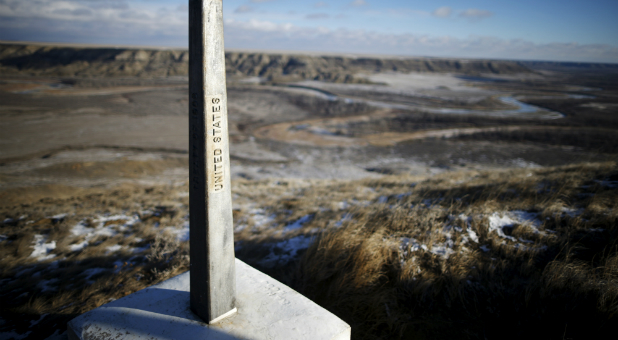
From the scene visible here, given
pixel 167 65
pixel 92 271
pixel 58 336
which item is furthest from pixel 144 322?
pixel 167 65

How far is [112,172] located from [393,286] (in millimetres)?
14188

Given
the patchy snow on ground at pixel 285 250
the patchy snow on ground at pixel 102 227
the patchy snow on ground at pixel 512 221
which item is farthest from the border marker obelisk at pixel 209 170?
the patchy snow on ground at pixel 102 227

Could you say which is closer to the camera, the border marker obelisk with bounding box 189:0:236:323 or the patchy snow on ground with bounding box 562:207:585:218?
the border marker obelisk with bounding box 189:0:236:323

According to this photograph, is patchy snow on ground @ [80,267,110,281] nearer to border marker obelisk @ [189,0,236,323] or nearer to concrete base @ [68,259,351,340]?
concrete base @ [68,259,351,340]

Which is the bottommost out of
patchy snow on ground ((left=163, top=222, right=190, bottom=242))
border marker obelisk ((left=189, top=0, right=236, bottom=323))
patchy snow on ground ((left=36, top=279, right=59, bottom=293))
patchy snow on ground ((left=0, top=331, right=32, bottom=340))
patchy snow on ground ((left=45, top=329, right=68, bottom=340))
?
patchy snow on ground ((left=36, top=279, right=59, bottom=293))

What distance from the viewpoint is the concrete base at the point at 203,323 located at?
227cm

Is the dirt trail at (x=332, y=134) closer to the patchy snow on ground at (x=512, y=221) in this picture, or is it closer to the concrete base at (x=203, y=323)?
the patchy snow on ground at (x=512, y=221)

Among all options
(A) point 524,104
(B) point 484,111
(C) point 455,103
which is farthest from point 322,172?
(A) point 524,104

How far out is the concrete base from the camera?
2.27 metres

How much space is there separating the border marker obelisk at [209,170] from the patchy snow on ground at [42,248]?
362 centimetres

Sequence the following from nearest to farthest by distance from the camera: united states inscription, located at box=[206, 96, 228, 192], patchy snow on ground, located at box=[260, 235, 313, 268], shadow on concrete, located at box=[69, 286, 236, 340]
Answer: united states inscription, located at box=[206, 96, 228, 192] < shadow on concrete, located at box=[69, 286, 236, 340] < patchy snow on ground, located at box=[260, 235, 313, 268]

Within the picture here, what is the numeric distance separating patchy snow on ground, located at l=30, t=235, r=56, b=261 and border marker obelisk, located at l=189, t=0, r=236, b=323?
11.9ft

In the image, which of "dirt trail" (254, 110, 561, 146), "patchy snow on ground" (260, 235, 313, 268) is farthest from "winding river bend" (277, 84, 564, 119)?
"patchy snow on ground" (260, 235, 313, 268)

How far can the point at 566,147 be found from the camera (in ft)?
67.4
